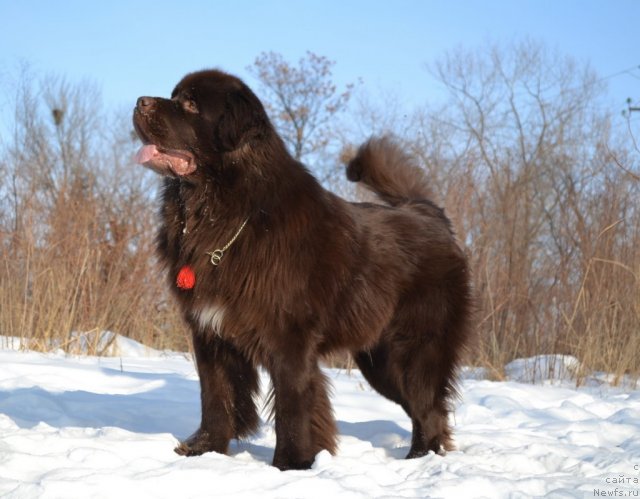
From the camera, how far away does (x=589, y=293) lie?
7.47m

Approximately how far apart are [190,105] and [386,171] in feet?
5.30

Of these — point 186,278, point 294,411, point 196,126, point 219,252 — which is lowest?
point 294,411

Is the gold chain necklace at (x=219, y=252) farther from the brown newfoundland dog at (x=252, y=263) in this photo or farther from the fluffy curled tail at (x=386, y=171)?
the fluffy curled tail at (x=386, y=171)

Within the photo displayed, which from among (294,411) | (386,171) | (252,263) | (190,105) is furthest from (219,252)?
(386,171)

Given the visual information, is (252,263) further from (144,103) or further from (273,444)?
(273,444)

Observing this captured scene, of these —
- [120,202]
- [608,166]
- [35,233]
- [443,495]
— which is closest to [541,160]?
[608,166]

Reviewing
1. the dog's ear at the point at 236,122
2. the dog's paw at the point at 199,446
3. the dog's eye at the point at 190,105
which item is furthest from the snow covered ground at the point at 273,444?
the dog's eye at the point at 190,105

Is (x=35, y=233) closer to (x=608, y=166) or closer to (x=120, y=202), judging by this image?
(x=120, y=202)

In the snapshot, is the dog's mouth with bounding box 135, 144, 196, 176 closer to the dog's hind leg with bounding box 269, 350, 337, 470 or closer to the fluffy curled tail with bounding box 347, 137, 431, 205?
the dog's hind leg with bounding box 269, 350, 337, 470

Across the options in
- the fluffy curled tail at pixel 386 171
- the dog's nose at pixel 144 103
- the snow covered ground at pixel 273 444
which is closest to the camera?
the snow covered ground at pixel 273 444

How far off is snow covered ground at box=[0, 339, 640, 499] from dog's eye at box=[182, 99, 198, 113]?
1.56 m

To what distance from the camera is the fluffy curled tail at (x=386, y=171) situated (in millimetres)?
4676

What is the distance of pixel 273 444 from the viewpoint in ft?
13.7

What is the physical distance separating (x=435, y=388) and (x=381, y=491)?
127cm
